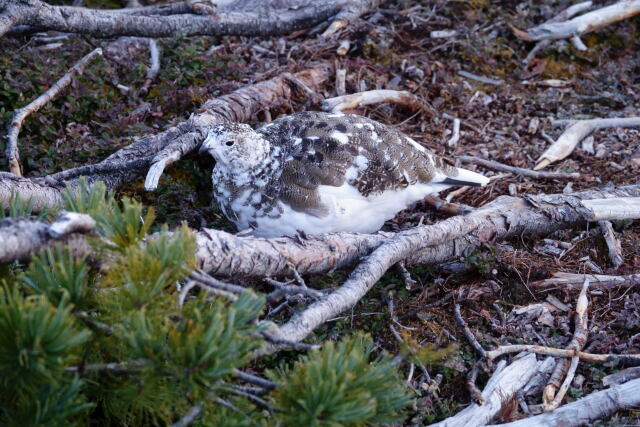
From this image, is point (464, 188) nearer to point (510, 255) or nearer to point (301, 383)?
point (510, 255)

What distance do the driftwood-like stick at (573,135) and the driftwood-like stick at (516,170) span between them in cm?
11

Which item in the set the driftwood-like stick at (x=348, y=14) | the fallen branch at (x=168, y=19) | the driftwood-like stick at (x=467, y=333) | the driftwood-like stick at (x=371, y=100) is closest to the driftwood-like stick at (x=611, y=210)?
the driftwood-like stick at (x=467, y=333)

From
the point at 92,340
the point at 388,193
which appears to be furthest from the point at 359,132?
the point at 92,340

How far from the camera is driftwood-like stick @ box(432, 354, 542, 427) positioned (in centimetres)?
254

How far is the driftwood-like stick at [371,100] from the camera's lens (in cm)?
440

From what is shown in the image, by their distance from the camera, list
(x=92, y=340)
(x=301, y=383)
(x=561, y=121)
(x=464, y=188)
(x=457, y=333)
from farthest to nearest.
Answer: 1. (x=561, y=121)
2. (x=464, y=188)
3. (x=457, y=333)
4. (x=92, y=340)
5. (x=301, y=383)

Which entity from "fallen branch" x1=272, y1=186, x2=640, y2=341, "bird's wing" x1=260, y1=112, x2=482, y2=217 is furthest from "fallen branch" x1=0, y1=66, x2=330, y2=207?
"fallen branch" x1=272, y1=186, x2=640, y2=341

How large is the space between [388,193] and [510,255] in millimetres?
704

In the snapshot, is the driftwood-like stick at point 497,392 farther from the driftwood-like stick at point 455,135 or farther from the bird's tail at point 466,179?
the driftwood-like stick at point 455,135

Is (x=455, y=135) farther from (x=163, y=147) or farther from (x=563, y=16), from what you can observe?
(x=163, y=147)

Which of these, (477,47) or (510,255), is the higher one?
(477,47)

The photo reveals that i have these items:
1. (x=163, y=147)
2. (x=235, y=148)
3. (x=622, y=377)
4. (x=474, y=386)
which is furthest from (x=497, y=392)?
(x=163, y=147)

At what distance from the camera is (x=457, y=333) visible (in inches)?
119

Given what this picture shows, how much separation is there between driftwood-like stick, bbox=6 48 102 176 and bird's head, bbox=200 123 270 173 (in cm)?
98
